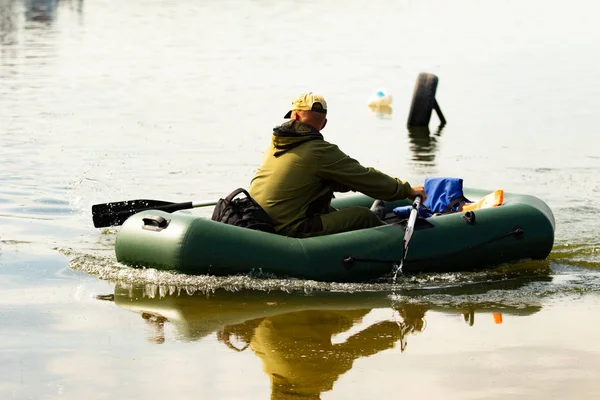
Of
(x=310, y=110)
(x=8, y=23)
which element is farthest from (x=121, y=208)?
(x=8, y=23)

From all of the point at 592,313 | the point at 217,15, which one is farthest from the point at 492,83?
the point at 217,15

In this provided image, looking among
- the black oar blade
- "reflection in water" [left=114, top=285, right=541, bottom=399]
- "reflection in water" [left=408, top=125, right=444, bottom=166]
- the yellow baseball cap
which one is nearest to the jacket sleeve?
the yellow baseball cap

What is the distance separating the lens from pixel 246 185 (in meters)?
12.3

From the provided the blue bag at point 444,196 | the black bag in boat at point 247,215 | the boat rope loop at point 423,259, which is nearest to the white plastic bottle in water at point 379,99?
the blue bag at point 444,196

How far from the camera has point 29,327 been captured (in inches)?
263

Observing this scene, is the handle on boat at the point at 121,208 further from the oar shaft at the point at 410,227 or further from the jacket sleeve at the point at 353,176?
the oar shaft at the point at 410,227

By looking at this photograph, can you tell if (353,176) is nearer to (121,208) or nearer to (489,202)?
(489,202)

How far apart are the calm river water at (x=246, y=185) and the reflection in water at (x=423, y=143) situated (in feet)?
0.21

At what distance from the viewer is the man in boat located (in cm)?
789

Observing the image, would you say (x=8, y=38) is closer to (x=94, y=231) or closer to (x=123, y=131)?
(x=123, y=131)

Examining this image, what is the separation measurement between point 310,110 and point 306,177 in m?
0.47

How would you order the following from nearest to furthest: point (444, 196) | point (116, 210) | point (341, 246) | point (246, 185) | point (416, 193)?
point (341, 246), point (416, 193), point (116, 210), point (444, 196), point (246, 185)

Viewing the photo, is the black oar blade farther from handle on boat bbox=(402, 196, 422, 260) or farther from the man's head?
handle on boat bbox=(402, 196, 422, 260)

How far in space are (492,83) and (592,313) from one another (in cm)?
1423
